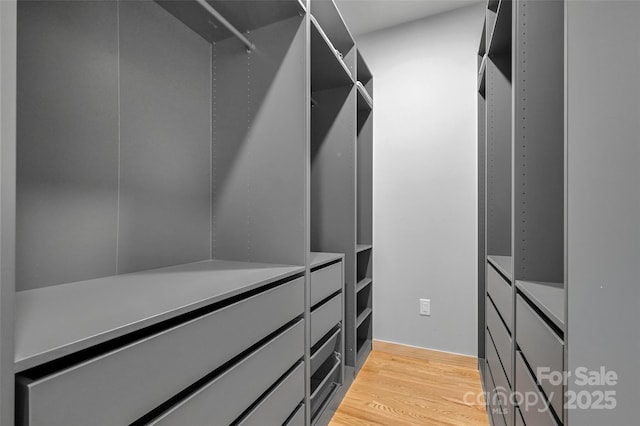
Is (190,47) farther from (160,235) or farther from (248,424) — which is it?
(248,424)

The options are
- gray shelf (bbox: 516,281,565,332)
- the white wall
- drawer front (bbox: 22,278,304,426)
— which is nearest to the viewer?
drawer front (bbox: 22,278,304,426)

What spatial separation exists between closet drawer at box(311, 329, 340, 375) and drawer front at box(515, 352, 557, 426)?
0.86 metres

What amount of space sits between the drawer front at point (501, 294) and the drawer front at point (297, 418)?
3.00 feet

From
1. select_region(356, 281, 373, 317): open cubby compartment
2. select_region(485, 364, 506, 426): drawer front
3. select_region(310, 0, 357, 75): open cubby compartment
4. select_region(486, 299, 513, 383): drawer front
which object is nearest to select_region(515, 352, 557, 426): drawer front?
select_region(486, 299, 513, 383): drawer front

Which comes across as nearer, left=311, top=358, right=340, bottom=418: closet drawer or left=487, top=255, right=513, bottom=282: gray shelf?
left=487, top=255, right=513, bottom=282: gray shelf

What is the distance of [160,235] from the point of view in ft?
4.13

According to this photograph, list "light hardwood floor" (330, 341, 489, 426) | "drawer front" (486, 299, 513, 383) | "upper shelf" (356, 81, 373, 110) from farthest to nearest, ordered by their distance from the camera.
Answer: "upper shelf" (356, 81, 373, 110) → "light hardwood floor" (330, 341, 489, 426) → "drawer front" (486, 299, 513, 383)

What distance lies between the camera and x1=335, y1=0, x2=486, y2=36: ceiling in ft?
7.63

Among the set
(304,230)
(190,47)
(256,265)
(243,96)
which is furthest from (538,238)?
→ (190,47)

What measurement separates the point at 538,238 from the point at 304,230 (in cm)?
87

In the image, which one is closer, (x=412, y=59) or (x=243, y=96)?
(x=243, y=96)

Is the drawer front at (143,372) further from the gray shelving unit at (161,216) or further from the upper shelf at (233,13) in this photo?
the upper shelf at (233,13)

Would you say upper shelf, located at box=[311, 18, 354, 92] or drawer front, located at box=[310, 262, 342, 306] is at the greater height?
upper shelf, located at box=[311, 18, 354, 92]

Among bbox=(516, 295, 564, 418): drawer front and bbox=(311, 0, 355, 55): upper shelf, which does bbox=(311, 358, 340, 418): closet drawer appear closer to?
bbox=(516, 295, 564, 418): drawer front
